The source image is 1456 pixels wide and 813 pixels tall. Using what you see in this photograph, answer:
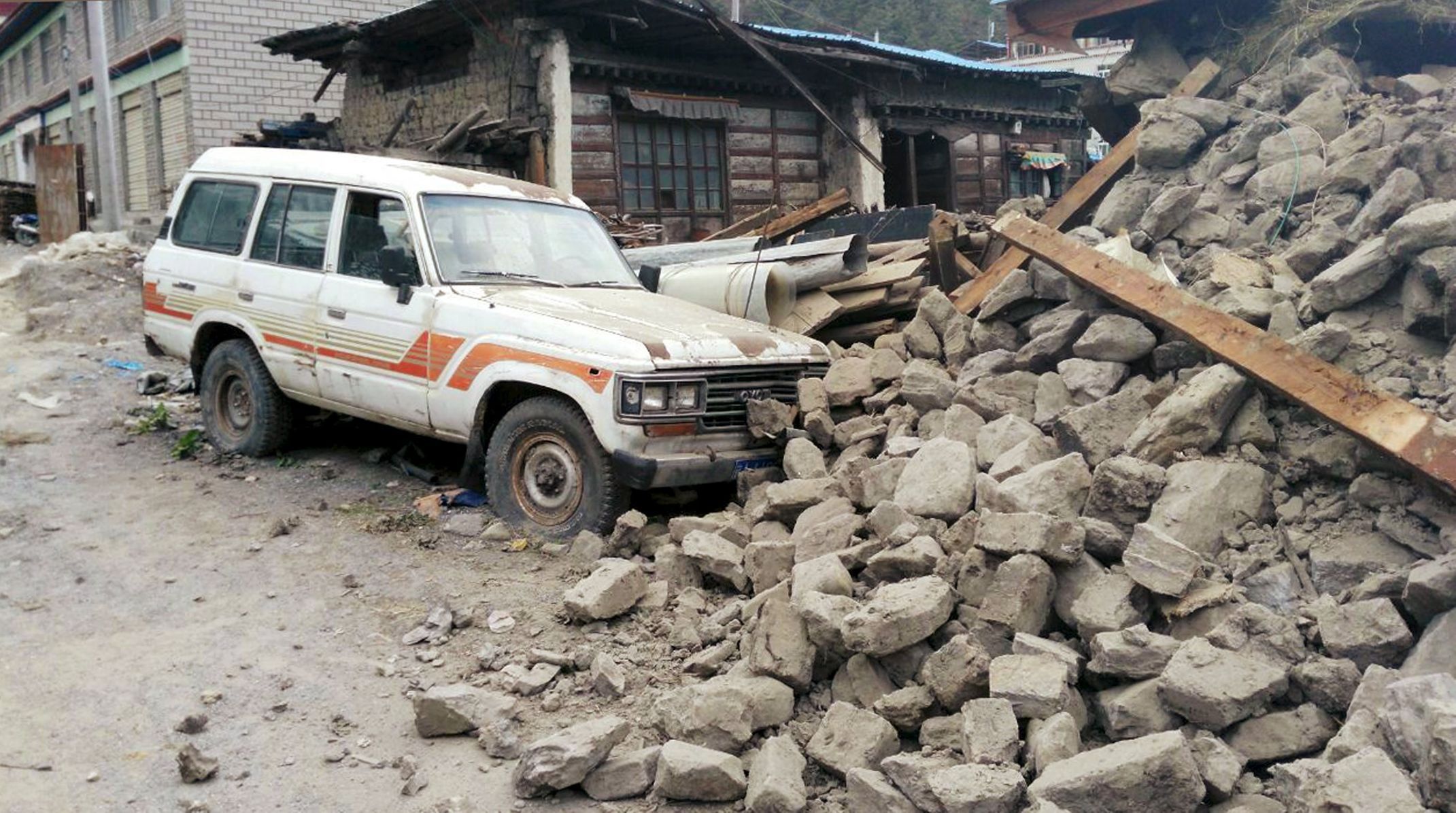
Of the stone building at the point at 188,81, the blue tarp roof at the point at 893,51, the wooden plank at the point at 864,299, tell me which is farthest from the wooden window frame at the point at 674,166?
the stone building at the point at 188,81

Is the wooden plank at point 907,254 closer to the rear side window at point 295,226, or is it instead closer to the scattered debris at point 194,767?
the rear side window at point 295,226

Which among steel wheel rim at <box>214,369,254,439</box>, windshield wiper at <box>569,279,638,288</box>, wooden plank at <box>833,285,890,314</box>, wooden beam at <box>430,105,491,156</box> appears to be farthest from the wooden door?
wooden plank at <box>833,285,890,314</box>

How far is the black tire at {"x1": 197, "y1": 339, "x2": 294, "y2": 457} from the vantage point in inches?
300

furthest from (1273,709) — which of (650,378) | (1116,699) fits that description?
(650,378)

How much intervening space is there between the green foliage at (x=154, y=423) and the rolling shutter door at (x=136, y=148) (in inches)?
588

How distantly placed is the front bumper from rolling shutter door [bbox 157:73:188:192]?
1668 centimetres

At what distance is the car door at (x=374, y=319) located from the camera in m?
6.60

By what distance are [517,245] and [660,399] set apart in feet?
5.77

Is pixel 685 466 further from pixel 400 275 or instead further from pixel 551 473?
pixel 400 275

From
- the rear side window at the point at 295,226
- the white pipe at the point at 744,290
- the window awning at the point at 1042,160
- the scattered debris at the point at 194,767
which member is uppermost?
the window awning at the point at 1042,160

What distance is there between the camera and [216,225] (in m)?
7.91

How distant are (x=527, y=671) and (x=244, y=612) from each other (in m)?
1.57

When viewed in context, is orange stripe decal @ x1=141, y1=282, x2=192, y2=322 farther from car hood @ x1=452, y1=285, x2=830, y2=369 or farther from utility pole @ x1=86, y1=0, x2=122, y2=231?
utility pole @ x1=86, y1=0, x2=122, y2=231

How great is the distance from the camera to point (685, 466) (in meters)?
5.94
